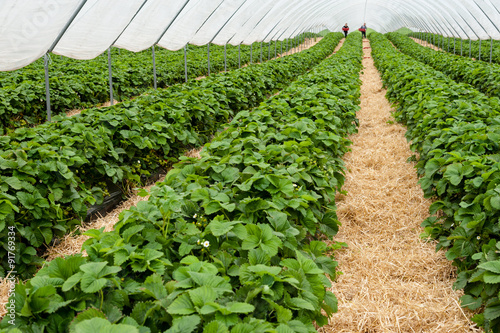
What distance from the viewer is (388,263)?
11.4ft

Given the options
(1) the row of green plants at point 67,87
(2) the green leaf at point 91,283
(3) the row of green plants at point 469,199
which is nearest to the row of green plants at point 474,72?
(3) the row of green plants at point 469,199

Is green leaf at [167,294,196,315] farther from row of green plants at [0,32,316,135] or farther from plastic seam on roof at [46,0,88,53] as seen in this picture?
plastic seam on roof at [46,0,88,53]

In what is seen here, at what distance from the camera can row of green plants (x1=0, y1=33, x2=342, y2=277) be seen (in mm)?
3318

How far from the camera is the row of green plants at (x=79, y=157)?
10.9ft

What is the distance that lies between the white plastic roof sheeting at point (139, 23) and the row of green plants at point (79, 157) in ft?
4.04

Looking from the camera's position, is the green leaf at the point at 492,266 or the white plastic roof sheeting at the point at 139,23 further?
the white plastic roof sheeting at the point at 139,23

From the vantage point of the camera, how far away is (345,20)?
5056 centimetres

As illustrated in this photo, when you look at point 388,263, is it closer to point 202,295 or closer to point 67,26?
point 202,295

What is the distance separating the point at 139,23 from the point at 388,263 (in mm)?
6942

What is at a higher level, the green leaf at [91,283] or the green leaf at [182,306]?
the green leaf at [91,283]

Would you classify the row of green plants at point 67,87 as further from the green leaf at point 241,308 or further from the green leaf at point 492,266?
the green leaf at point 492,266

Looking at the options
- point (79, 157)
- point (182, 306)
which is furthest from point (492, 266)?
point (79, 157)

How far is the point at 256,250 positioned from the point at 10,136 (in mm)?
3337

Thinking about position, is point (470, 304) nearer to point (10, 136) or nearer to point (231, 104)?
point (10, 136)
